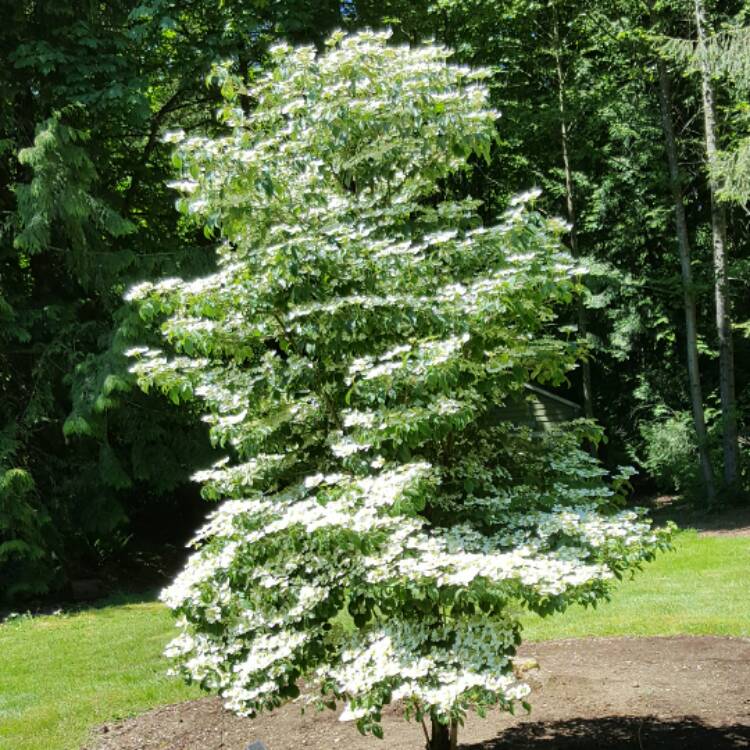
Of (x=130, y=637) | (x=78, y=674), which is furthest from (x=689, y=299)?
(x=78, y=674)

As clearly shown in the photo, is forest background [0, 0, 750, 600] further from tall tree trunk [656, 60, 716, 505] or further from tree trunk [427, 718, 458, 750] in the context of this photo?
tree trunk [427, 718, 458, 750]

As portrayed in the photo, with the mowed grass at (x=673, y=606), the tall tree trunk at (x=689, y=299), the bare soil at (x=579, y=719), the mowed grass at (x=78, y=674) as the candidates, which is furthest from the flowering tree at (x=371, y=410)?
the tall tree trunk at (x=689, y=299)

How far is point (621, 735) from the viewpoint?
4.71m

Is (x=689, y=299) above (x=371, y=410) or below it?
above

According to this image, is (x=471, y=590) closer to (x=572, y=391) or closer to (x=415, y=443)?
(x=415, y=443)

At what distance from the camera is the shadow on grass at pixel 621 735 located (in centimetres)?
451

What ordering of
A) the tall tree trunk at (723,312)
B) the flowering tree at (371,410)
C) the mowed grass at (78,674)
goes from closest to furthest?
the flowering tree at (371,410) → the mowed grass at (78,674) → the tall tree trunk at (723,312)

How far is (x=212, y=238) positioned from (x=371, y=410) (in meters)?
7.43

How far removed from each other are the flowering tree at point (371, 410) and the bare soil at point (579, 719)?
1005 millimetres

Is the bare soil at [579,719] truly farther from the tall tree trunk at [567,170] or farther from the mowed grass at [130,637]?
the tall tree trunk at [567,170]

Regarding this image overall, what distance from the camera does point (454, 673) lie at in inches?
128

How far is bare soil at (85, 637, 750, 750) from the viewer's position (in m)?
4.71

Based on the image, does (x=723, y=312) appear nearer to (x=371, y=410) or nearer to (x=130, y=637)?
(x=130, y=637)

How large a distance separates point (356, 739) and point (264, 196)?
302cm
